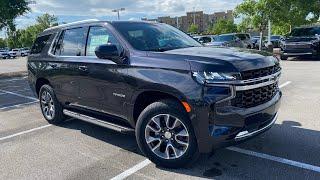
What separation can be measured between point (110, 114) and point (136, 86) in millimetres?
833

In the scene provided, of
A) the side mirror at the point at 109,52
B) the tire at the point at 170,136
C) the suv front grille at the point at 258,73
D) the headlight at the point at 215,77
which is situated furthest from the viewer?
the side mirror at the point at 109,52

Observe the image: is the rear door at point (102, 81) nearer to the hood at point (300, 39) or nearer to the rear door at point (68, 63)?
the rear door at point (68, 63)

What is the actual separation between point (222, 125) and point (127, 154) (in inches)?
65.7

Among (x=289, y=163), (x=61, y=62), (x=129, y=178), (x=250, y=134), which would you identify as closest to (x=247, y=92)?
(x=250, y=134)

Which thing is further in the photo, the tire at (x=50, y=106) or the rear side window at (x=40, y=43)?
the rear side window at (x=40, y=43)

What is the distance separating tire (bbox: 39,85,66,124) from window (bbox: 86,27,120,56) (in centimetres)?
154

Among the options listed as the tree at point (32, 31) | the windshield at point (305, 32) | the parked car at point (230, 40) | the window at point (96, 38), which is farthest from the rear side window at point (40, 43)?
the tree at point (32, 31)

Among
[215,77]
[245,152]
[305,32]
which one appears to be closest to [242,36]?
[305,32]

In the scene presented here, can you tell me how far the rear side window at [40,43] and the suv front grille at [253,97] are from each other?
4.22 meters

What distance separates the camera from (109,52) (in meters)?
4.62

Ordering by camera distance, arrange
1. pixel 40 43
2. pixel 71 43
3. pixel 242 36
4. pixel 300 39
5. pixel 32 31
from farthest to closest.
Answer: pixel 32 31 < pixel 242 36 < pixel 300 39 < pixel 40 43 < pixel 71 43

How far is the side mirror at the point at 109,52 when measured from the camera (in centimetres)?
461

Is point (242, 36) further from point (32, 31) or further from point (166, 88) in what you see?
point (32, 31)

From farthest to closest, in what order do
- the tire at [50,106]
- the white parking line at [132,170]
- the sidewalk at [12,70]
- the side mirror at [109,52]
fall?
the sidewalk at [12,70] < the tire at [50,106] < the side mirror at [109,52] < the white parking line at [132,170]
